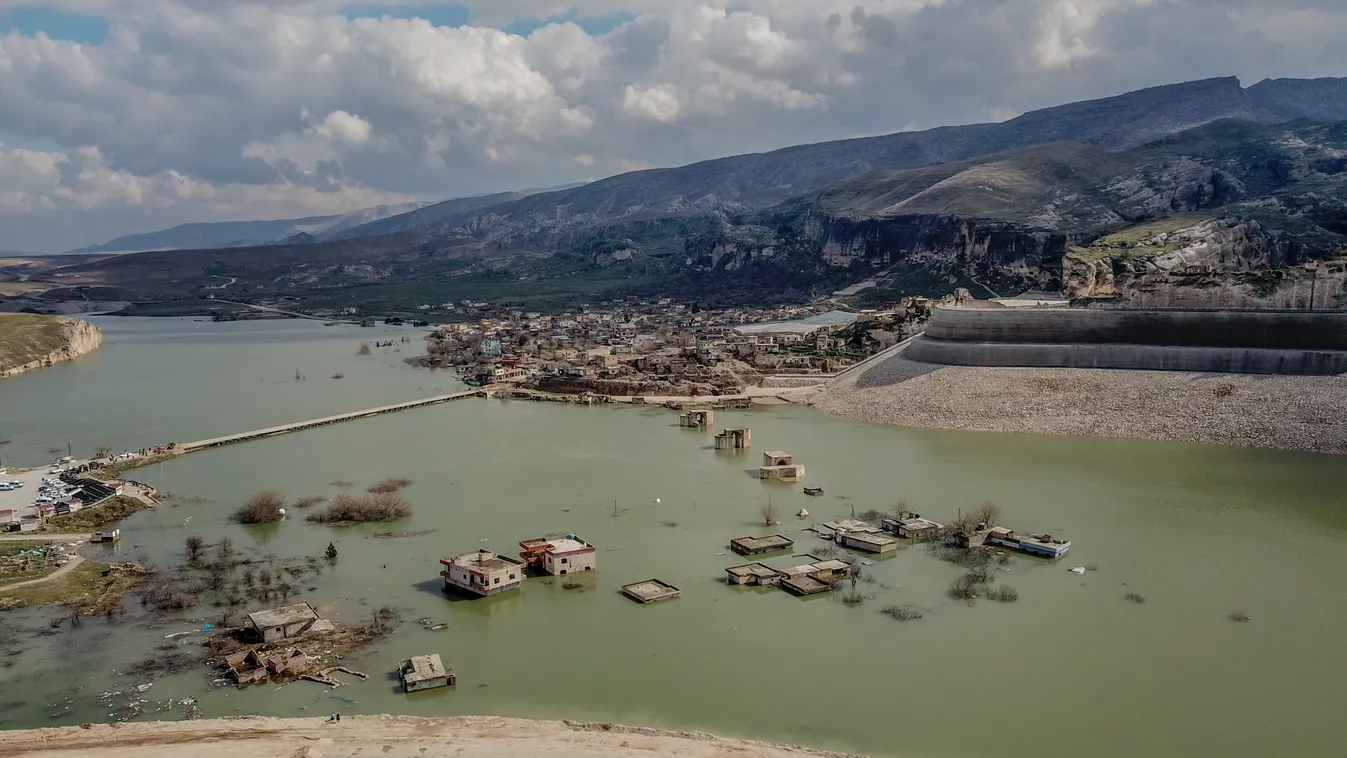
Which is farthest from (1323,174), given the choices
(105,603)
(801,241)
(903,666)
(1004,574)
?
(105,603)

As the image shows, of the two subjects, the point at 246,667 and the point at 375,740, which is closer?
the point at 375,740

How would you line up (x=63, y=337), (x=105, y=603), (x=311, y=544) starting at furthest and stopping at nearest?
(x=63, y=337), (x=311, y=544), (x=105, y=603)

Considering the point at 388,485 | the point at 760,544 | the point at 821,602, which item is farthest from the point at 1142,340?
the point at 388,485

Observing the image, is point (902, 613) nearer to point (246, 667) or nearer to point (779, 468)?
point (779, 468)

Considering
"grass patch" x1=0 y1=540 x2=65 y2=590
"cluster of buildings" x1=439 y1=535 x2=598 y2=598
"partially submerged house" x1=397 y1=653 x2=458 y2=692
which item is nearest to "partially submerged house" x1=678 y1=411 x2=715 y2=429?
"cluster of buildings" x1=439 y1=535 x2=598 y2=598

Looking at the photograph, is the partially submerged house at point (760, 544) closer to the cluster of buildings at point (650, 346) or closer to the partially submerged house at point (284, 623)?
the partially submerged house at point (284, 623)

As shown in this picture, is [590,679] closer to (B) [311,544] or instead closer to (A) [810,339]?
(B) [311,544]

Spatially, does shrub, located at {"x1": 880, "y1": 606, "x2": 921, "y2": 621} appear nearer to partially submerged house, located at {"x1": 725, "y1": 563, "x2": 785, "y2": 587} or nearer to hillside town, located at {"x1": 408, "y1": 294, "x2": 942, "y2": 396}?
partially submerged house, located at {"x1": 725, "y1": 563, "x2": 785, "y2": 587}
